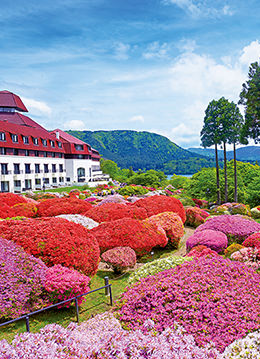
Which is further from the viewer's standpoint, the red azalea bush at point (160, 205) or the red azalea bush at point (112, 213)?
the red azalea bush at point (160, 205)

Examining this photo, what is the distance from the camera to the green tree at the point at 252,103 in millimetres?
24422

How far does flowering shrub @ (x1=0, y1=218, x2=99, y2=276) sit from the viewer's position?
7465 millimetres

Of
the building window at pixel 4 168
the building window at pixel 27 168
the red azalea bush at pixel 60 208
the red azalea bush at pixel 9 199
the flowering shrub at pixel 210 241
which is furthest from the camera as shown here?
the building window at pixel 27 168

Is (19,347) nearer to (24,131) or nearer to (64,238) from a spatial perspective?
(64,238)

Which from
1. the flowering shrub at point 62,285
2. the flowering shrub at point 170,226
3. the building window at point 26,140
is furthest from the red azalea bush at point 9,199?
the building window at point 26,140

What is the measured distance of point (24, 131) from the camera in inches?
1887

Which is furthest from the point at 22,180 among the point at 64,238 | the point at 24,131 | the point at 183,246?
the point at 64,238

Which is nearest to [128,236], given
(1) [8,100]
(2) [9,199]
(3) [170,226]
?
(3) [170,226]

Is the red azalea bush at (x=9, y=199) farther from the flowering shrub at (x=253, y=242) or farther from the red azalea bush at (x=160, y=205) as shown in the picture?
the flowering shrub at (x=253, y=242)

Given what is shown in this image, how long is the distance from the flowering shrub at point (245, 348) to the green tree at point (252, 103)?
24.0 metres

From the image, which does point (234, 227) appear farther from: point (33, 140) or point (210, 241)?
point (33, 140)

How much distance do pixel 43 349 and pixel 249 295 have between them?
371 centimetres

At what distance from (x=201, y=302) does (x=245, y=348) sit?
1.05m

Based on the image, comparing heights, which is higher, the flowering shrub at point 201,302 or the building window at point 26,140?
the building window at point 26,140
